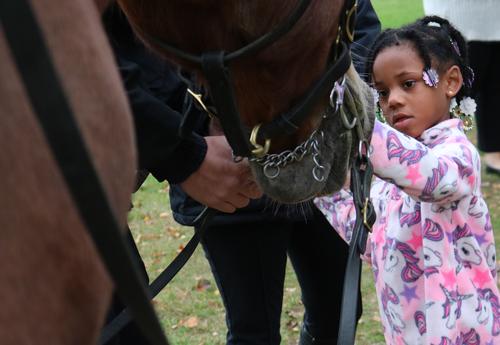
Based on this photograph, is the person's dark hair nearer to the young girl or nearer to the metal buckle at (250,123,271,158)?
the young girl

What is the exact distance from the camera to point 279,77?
1711 millimetres

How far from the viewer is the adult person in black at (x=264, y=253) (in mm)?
2434

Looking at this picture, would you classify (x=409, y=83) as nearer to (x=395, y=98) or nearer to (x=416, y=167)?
(x=395, y=98)

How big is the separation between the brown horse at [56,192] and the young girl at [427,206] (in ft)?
4.32

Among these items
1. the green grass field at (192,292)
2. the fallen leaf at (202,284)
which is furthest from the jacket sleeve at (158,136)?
the fallen leaf at (202,284)

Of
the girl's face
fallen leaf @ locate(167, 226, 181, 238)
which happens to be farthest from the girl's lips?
fallen leaf @ locate(167, 226, 181, 238)

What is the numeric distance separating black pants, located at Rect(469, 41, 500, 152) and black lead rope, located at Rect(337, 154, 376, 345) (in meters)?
3.40

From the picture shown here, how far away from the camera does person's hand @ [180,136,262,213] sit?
2113 millimetres

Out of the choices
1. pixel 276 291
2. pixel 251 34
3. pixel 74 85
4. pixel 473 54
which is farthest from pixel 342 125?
pixel 473 54

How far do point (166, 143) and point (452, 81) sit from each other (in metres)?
0.92

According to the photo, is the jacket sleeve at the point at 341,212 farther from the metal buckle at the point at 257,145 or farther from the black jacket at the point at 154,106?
the metal buckle at the point at 257,145

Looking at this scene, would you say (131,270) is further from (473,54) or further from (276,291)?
(473,54)

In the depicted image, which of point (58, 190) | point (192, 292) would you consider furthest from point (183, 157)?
point (192, 292)

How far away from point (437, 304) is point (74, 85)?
5.29ft
